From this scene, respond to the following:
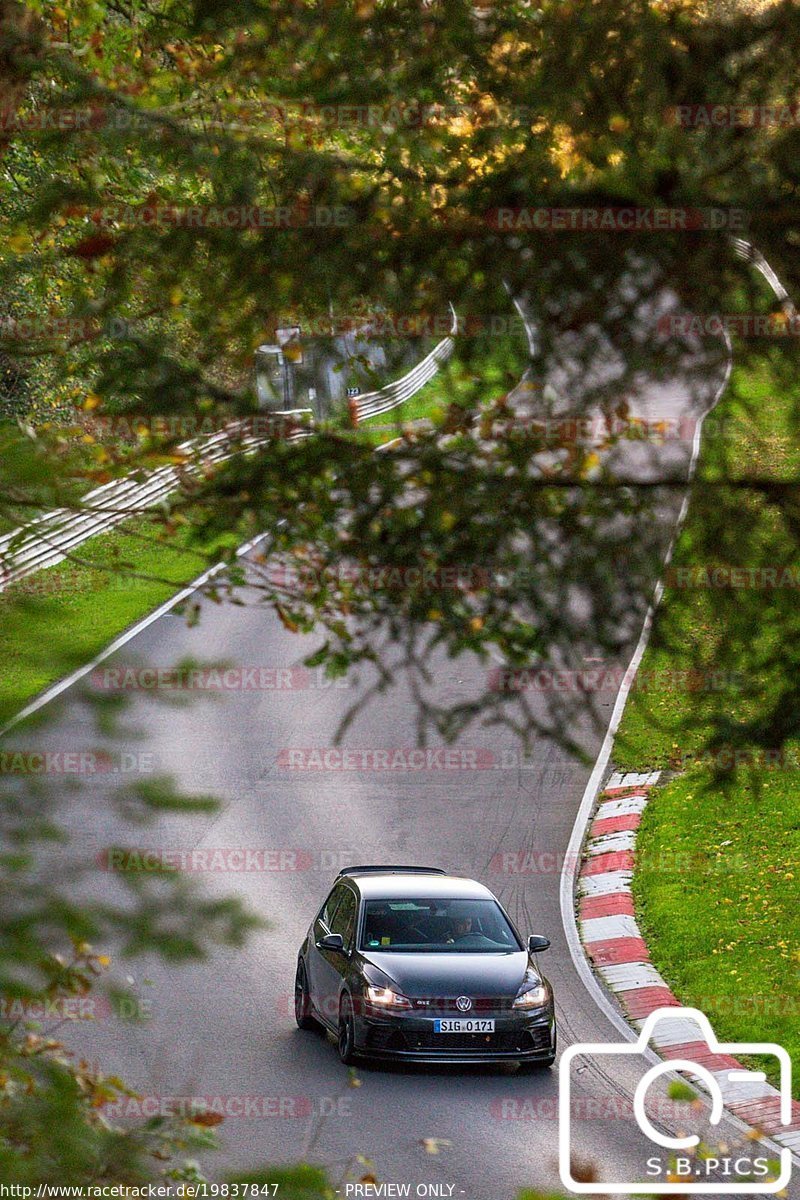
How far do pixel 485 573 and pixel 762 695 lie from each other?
4.14 feet

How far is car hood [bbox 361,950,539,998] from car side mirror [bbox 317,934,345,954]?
0.22 metres

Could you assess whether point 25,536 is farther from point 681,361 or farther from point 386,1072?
point 386,1072

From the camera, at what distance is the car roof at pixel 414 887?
13297mm

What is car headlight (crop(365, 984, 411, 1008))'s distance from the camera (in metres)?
12.1

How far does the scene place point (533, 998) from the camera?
12188 millimetres

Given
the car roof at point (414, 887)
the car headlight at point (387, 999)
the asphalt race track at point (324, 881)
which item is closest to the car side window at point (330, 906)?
the car roof at point (414, 887)

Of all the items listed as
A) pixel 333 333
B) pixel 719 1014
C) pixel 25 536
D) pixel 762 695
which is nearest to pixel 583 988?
pixel 719 1014

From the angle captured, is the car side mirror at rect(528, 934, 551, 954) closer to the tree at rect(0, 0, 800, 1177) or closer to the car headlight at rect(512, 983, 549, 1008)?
the car headlight at rect(512, 983, 549, 1008)

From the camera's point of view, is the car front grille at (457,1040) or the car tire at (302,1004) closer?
the car front grille at (457,1040)

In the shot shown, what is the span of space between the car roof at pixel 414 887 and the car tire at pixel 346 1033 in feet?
3.84

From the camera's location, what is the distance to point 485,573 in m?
5.69

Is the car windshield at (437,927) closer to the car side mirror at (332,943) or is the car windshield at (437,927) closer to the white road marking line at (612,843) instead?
the car side mirror at (332,943)

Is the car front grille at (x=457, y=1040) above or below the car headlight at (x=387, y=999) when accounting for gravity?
below

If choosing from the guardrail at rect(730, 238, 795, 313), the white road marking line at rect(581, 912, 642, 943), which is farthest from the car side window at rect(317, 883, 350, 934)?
the guardrail at rect(730, 238, 795, 313)
